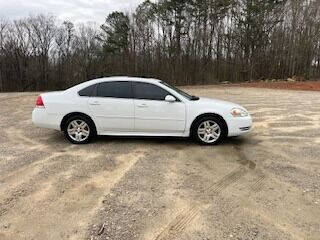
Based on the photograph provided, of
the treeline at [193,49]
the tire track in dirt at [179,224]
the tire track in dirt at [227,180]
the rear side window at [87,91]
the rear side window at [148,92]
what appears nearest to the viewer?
the tire track in dirt at [179,224]

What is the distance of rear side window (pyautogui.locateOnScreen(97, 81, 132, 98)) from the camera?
7809 mm

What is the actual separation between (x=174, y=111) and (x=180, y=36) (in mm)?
30489

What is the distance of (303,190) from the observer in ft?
16.6

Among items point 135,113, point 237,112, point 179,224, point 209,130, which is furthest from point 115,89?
point 179,224

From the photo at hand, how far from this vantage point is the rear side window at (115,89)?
7.81 meters

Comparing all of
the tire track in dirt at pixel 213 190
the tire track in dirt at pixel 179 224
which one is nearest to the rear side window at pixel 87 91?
the tire track in dirt at pixel 213 190

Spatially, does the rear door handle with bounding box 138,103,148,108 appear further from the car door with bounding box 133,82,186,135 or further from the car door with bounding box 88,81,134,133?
the car door with bounding box 88,81,134,133

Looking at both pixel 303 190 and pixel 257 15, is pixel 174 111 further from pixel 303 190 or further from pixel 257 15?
pixel 257 15

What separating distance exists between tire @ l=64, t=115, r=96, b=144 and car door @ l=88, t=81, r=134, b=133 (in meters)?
0.19

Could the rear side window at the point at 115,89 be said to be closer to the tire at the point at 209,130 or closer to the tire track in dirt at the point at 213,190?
the tire at the point at 209,130

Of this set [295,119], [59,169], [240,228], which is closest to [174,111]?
[59,169]

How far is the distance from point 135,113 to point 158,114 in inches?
18.9

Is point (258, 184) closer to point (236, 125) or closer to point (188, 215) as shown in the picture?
point (188, 215)

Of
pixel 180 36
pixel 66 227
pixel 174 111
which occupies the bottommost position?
pixel 66 227
